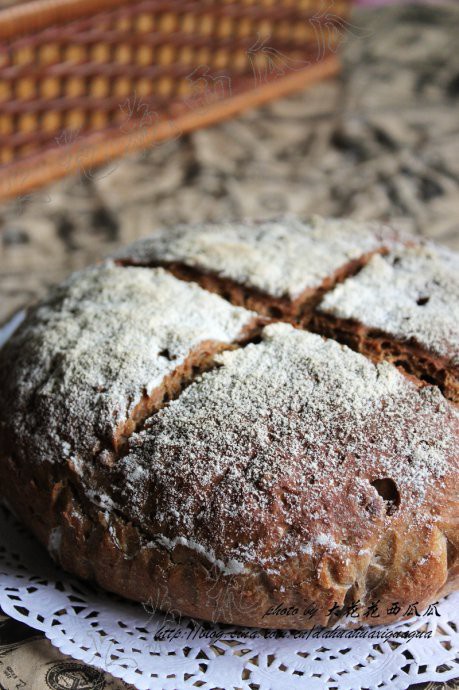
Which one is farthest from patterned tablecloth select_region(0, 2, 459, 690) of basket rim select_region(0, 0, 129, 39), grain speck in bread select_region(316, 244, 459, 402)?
grain speck in bread select_region(316, 244, 459, 402)

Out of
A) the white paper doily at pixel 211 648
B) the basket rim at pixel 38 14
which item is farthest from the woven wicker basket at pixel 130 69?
the white paper doily at pixel 211 648

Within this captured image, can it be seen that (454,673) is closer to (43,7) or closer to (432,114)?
(43,7)

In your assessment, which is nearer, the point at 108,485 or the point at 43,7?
the point at 108,485

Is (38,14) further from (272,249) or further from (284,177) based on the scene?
(272,249)

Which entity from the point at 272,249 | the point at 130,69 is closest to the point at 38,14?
the point at 130,69

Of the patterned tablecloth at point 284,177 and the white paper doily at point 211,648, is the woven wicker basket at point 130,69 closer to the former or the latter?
the patterned tablecloth at point 284,177

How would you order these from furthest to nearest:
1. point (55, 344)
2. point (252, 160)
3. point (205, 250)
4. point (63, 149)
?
point (252, 160) < point (63, 149) < point (205, 250) < point (55, 344)

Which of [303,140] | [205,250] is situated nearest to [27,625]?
[205,250]
